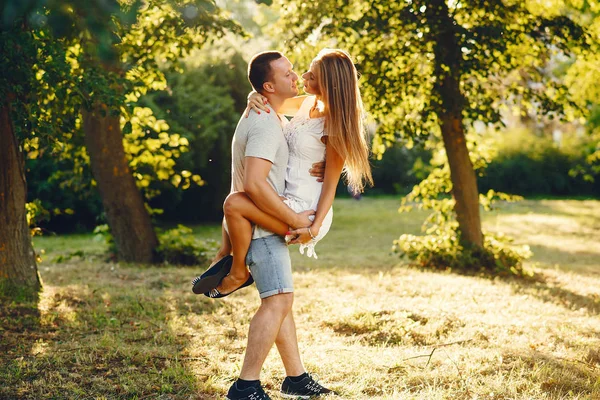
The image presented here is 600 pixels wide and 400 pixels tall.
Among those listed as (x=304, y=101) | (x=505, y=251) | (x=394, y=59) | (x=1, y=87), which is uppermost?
(x=394, y=59)

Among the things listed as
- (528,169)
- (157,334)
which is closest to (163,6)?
(157,334)

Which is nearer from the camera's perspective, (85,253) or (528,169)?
(85,253)

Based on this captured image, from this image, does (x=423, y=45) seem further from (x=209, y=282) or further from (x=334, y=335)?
(x=209, y=282)

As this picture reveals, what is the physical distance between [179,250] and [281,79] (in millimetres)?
5976

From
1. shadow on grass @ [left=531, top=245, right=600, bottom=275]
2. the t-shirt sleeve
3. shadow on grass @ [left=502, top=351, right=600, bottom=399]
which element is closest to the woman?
the t-shirt sleeve

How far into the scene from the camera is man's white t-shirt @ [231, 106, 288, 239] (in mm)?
3482

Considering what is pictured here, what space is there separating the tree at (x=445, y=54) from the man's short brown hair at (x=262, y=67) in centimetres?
444

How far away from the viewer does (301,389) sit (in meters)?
3.87

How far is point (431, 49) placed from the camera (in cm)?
833

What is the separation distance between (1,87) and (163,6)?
234 centimetres

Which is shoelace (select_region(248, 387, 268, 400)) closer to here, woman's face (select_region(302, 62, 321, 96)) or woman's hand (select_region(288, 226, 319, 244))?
woman's hand (select_region(288, 226, 319, 244))

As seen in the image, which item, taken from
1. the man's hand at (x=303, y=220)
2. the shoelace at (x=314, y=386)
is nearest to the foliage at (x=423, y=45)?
the man's hand at (x=303, y=220)

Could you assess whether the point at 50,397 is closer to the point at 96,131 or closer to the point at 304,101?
the point at 304,101

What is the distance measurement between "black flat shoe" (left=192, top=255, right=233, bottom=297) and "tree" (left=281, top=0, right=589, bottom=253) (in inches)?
193
